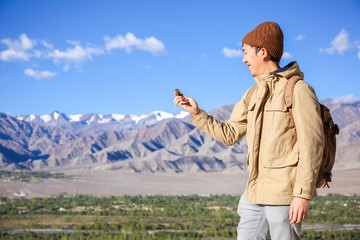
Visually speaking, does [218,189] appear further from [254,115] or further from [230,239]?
[254,115]

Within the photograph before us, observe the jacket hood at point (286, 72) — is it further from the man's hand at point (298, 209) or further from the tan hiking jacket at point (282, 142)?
the man's hand at point (298, 209)

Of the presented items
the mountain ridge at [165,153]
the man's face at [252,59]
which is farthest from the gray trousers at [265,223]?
the mountain ridge at [165,153]

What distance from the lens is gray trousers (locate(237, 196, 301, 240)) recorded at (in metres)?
2.21

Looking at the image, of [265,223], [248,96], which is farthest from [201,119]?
[265,223]

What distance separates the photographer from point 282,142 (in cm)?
221

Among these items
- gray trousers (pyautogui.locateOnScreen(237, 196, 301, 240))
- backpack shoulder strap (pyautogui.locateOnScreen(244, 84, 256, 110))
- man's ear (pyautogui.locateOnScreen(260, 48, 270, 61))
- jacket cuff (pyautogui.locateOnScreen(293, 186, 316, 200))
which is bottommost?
gray trousers (pyautogui.locateOnScreen(237, 196, 301, 240))

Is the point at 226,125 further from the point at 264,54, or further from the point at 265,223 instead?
the point at 265,223

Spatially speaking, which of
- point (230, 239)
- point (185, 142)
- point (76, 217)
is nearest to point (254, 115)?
point (230, 239)

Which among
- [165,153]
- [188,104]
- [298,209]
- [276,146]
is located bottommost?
[298,209]

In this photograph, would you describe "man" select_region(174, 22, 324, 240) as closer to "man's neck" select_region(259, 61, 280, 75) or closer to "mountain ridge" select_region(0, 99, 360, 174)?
"man's neck" select_region(259, 61, 280, 75)

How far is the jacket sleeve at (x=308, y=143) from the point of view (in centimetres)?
207

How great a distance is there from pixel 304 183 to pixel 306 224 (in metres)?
28.4

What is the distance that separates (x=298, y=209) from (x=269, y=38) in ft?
3.18

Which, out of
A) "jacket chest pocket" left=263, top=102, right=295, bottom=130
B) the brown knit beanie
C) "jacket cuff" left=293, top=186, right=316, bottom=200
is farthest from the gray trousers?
Result: the brown knit beanie
